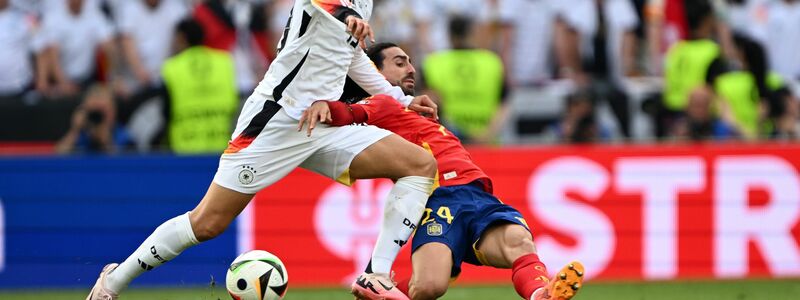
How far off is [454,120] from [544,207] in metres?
1.79

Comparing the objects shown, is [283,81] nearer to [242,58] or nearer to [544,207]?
[544,207]

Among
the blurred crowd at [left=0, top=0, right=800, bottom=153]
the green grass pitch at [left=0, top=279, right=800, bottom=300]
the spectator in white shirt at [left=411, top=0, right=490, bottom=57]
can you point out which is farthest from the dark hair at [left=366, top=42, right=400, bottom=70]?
the spectator in white shirt at [left=411, top=0, right=490, bottom=57]

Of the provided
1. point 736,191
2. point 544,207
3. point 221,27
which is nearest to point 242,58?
point 221,27

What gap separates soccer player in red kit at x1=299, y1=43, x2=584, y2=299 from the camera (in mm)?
8227

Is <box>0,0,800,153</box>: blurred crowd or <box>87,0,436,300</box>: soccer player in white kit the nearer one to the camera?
<box>87,0,436,300</box>: soccer player in white kit

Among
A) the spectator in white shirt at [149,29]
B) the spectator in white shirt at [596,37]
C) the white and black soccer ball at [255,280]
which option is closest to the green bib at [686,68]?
the spectator in white shirt at [596,37]

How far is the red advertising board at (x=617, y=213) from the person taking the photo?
41.2 feet

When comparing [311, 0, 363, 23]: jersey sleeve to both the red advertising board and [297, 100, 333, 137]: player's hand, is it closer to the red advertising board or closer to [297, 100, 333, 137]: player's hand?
[297, 100, 333, 137]: player's hand

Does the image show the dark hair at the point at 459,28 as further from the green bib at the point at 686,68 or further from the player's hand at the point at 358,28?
the player's hand at the point at 358,28

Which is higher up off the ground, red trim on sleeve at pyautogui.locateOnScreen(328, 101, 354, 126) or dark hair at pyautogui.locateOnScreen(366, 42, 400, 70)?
dark hair at pyautogui.locateOnScreen(366, 42, 400, 70)

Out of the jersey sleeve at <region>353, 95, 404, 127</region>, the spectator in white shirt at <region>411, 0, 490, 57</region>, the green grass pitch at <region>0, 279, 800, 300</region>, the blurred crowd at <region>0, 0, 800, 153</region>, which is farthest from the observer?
the spectator in white shirt at <region>411, 0, 490, 57</region>

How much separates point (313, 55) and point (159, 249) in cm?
135

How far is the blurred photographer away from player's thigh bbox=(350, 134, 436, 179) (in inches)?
239

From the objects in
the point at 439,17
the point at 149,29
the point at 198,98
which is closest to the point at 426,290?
the point at 198,98
